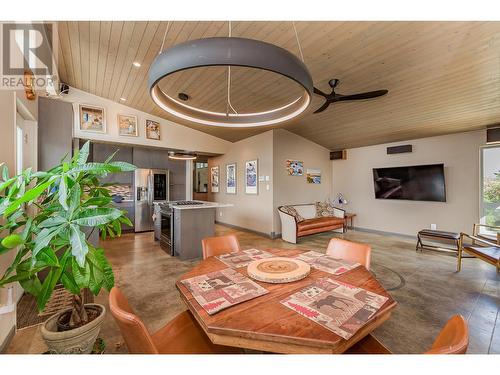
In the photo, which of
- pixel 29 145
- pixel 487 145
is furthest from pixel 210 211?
pixel 487 145

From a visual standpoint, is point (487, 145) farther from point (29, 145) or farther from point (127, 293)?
point (29, 145)

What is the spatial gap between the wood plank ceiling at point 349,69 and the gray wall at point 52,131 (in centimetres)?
90

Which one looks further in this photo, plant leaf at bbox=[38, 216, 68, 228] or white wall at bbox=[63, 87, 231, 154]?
white wall at bbox=[63, 87, 231, 154]

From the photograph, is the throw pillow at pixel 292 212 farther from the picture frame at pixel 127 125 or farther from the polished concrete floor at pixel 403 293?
the picture frame at pixel 127 125

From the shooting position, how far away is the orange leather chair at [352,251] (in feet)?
5.80

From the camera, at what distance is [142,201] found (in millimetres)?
5727

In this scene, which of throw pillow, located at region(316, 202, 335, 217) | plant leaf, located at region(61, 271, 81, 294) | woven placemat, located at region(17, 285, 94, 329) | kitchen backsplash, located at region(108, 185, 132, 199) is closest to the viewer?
plant leaf, located at region(61, 271, 81, 294)

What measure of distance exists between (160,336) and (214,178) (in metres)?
6.56

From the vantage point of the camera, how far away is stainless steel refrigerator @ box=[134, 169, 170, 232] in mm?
5660

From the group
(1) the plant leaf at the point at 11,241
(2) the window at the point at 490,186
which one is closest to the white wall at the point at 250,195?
(2) the window at the point at 490,186

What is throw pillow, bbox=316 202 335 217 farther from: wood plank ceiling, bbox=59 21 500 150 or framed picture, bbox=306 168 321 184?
wood plank ceiling, bbox=59 21 500 150

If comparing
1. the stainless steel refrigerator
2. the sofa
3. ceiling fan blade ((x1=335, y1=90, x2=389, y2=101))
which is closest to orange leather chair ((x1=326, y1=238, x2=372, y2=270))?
ceiling fan blade ((x1=335, y1=90, x2=389, y2=101))

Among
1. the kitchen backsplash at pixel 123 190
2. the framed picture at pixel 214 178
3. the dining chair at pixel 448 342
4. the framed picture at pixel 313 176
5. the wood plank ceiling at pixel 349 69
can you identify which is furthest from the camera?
the framed picture at pixel 214 178

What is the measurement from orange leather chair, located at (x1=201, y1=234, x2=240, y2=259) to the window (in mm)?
5178
